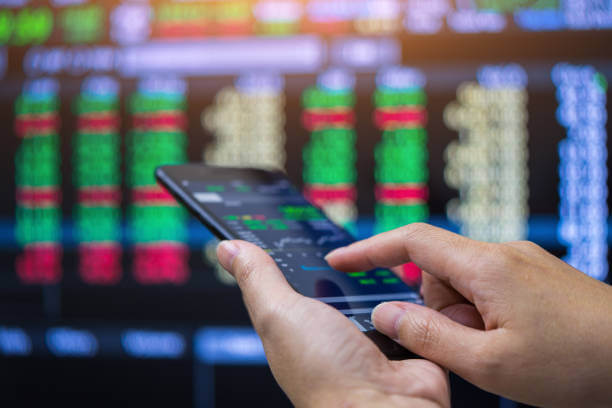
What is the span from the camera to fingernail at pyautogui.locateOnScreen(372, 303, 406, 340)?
1.26 feet

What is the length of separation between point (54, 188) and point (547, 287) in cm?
88

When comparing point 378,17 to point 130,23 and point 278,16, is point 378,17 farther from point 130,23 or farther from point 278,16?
point 130,23

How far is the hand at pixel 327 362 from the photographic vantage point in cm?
34

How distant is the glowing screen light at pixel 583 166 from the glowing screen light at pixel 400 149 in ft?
0.77

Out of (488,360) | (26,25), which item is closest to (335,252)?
(488,360)

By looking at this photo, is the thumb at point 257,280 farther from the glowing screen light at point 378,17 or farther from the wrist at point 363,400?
the glowing screen light at point 378,17

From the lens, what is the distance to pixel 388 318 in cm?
39

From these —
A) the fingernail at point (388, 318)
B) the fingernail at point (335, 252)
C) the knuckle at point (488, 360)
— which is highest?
the fingernail at point (335, 252)

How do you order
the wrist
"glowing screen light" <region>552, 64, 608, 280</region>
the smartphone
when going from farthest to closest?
"glowing screen light" <region>552, 64, 608, 280</region> → the smartphone → the wrist

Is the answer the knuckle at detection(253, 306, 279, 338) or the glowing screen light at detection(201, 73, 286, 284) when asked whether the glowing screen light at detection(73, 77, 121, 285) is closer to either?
the glowing screen light at detection(201, 73, 286, 284)

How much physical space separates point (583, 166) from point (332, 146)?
43 cm

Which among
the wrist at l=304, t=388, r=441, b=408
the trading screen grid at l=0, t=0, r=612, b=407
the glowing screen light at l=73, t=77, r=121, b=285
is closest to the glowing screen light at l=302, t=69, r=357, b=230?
the trading screen grid at l=0, t=0, r=612, b=407

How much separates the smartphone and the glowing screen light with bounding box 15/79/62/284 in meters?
0.52

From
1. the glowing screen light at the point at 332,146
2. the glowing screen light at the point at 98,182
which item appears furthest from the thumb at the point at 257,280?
the glowing screen light at the point at 98,182
